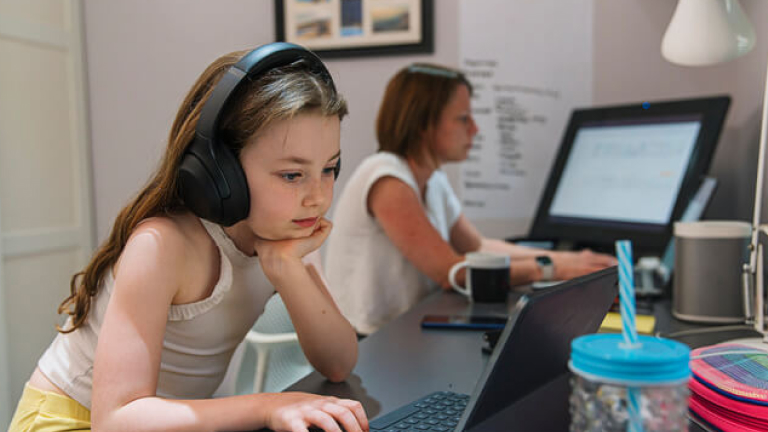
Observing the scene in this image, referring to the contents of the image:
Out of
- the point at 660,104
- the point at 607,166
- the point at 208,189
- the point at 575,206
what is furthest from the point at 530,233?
the point at 208,189

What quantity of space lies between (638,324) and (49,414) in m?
0.92

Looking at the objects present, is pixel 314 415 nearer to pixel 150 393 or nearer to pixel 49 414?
pixel 150 393

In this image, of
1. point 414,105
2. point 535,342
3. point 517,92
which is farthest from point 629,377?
point 517,92

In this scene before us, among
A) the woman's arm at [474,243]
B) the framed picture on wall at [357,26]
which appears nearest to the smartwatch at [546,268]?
the woman's arm at [474,243]

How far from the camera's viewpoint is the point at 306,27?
7.09ft

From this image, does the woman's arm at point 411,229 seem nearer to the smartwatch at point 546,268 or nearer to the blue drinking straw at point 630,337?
the smartwatch at point 546,268

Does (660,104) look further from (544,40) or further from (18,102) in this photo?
(18,102)

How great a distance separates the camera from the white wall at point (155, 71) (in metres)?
2.17

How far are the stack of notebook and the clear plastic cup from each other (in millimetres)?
254

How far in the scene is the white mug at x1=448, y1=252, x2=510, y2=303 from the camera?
1.38 metres

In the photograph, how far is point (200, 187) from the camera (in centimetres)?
79

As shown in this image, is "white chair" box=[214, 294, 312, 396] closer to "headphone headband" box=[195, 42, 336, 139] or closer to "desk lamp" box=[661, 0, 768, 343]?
"headphone headband" box=[195, 42, 336, 139]

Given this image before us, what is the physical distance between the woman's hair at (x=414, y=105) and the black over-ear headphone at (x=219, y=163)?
37.2 inches

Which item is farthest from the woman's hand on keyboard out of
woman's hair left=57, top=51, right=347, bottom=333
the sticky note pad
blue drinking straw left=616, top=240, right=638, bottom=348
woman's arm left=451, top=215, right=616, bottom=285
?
blue drinking straw left=616, top=240, right=638, bottom=348
